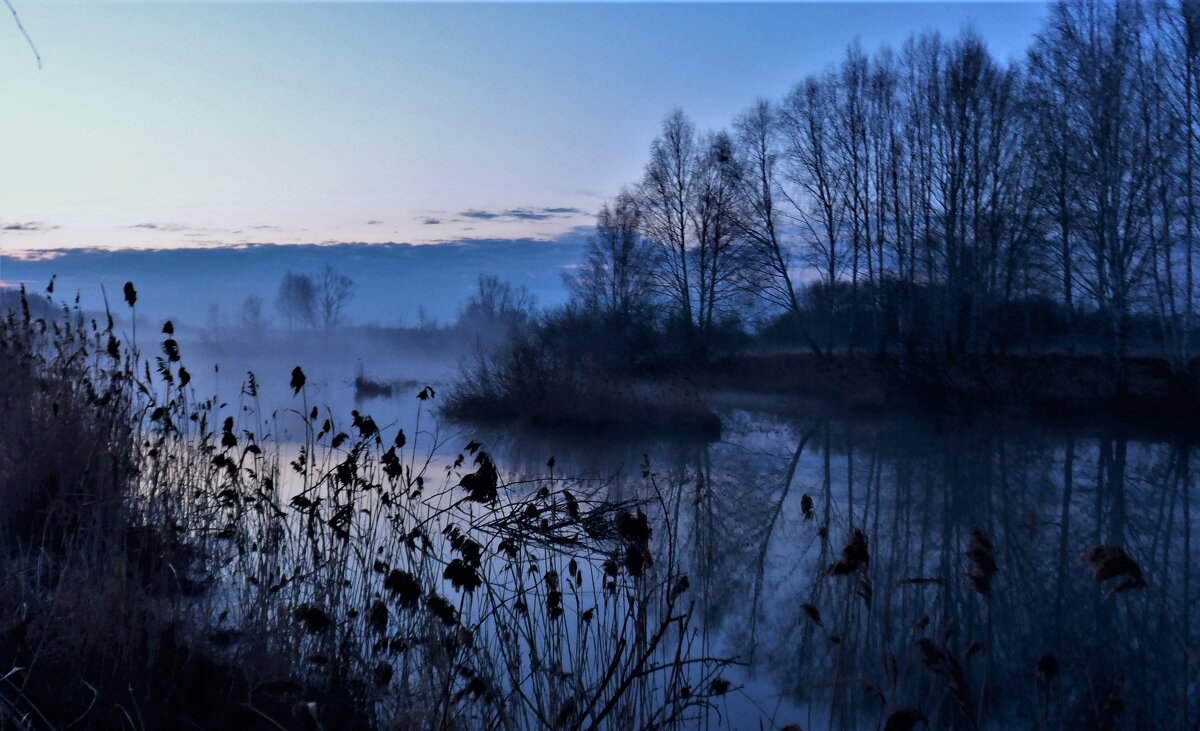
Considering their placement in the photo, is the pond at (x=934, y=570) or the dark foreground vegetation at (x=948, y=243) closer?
the pond at (x=934, y=570)

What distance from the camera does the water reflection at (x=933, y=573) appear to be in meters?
4.09

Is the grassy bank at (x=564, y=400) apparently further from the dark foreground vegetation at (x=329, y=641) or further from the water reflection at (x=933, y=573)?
the dark foreground vegetation at (x=329, y=641)

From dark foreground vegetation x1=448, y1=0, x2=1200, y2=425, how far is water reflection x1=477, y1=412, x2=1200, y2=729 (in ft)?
16.7

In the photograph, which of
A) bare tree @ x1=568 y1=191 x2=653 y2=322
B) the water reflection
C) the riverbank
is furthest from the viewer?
bare tree @ x1=568 y1=191 x2=653 y2=322

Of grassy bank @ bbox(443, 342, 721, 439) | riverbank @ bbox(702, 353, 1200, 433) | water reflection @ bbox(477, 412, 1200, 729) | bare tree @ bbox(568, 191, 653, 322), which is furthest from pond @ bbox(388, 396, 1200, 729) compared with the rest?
bare tree @ bbox(568, 191, 653, 322)

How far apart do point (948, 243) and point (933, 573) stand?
18.7 metres

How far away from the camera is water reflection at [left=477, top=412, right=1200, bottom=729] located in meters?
4.09

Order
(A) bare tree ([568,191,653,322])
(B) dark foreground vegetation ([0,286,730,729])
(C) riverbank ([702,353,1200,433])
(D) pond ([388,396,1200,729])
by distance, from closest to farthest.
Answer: (B) dark foreground vegetation ([0,286,730,729]) < (D) pond ([388,396,1200,729]) < (C) riverbank ([702,353,1200,433]) < (A) bare tree ([568,191,653,322])

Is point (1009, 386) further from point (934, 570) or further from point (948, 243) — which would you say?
point (934, 570)

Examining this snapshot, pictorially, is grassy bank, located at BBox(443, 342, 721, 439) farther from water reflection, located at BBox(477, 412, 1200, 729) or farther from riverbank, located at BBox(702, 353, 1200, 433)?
riverbank, located at BBox(702, 353, 1200, 433)

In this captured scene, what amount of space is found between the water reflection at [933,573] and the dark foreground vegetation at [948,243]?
201 inches

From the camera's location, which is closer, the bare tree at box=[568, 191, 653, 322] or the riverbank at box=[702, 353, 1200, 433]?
the riverbank at box=[702, 353, 1200, 433]

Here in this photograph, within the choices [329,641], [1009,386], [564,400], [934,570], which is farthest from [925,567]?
[1009,386]

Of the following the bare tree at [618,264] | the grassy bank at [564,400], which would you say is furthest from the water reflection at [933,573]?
the bare tree at [618,264]
